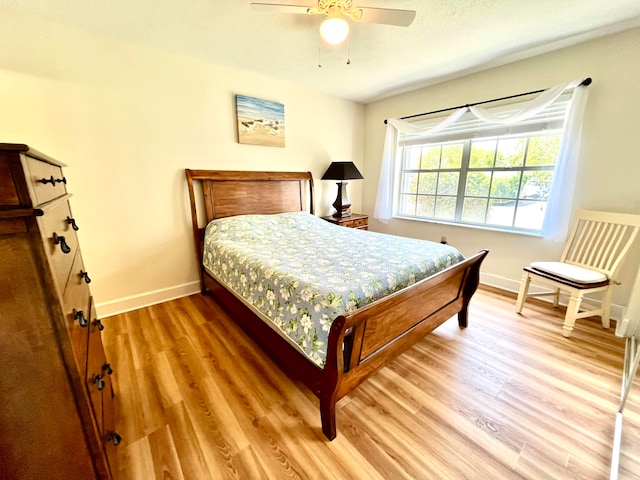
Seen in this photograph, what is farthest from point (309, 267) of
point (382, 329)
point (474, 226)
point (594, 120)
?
point (594, 120)

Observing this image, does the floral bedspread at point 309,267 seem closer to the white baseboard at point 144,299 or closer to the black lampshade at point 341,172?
the white baseboard at point 144,299

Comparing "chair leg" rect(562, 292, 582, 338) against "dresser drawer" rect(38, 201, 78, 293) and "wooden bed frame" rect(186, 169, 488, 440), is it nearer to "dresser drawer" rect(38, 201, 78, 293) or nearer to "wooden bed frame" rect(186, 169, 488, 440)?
"wooden bed frame" rect(186, 169, 488, 440)

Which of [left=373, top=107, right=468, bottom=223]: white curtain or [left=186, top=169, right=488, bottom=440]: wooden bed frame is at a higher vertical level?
[left=373, top=107, right=468, bottom=223]: white curtain

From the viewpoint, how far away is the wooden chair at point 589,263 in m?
2.04

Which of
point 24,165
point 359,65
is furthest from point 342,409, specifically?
point 359,65

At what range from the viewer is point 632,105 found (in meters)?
2.08

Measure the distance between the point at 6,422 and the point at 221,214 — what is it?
2.29 meters

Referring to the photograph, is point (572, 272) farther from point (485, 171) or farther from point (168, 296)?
point (168, 296)

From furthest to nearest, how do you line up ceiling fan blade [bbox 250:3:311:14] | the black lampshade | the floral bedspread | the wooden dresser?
the black lampshade → ceiling fan blade [bbox 250:3:311:14] → the floral bedspread → the wooden dresser

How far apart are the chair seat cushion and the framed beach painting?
2967 millimetres

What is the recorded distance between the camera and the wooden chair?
204 cm

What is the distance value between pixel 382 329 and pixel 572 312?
178 centimetres

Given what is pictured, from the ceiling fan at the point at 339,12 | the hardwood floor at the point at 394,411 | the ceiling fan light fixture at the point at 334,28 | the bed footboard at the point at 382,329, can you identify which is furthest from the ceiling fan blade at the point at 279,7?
the hardwood floor at the point at 394,411

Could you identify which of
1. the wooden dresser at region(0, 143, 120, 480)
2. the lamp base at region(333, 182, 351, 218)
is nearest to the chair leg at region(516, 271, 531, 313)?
the lamp base at region(333, 182, 351, 218)
